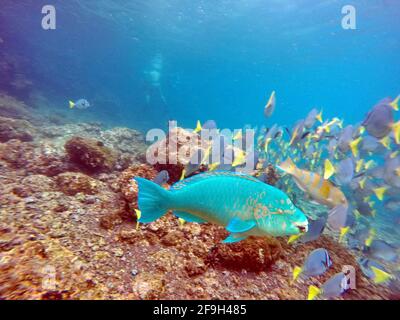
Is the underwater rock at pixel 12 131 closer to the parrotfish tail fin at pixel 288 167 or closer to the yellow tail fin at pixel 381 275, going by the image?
the parrotfish tail fin at pixel 288 167

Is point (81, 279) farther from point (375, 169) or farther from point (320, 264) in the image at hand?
point (375, 169)

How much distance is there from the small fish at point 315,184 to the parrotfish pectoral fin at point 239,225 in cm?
184

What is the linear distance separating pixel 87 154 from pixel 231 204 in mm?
5993

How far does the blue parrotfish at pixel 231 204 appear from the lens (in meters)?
1.85

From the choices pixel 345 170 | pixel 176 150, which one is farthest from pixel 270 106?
pixel 176 150

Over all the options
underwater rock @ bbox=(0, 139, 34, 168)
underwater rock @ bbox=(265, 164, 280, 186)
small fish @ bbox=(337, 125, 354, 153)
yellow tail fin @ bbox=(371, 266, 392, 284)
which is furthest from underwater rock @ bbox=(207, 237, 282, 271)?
underwater rock @ bbox=(0, 139, 34, 168)

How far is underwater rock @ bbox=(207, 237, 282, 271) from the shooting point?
3625 mm

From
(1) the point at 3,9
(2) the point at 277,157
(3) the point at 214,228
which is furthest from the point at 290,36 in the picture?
(1) the point at 3,9

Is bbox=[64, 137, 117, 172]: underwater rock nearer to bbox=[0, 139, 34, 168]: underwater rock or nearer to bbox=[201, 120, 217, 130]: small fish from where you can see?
bbox=[0, 139, 34, 168]: underwater rock

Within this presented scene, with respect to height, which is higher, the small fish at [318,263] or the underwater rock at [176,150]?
the underwater rock at [176,150]

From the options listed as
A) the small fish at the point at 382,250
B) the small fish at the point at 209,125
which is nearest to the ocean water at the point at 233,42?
the small fish at the point at 382,250

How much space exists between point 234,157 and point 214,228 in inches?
81.9

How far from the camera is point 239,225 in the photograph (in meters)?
1.84

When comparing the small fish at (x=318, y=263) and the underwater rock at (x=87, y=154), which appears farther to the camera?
the underwater rock at (x=87, y=154)
